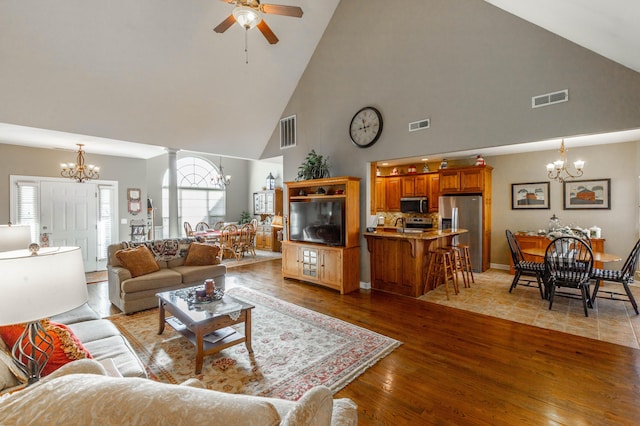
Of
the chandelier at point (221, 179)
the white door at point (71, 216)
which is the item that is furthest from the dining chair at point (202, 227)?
the white door at point (71, 216)

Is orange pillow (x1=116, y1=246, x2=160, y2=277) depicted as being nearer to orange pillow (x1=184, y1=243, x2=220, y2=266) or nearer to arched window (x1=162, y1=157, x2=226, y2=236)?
orange pillow (x1=184, y1=243, x2=220, y2=266)

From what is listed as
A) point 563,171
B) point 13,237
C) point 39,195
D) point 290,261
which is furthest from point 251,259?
point 563,171

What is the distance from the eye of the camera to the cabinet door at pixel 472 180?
246 inches

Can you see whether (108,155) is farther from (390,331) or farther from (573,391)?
(573,391)

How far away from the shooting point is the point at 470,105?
4.10m

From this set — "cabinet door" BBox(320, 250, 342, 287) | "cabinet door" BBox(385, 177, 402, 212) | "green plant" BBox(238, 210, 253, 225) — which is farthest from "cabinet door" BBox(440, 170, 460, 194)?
"green plant" BBox(238, 210, 253, 225)

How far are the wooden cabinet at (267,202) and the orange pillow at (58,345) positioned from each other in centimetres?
822

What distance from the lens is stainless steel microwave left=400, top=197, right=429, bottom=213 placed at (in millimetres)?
6965

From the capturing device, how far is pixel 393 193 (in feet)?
24.7

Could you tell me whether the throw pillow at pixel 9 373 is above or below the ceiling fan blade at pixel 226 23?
below

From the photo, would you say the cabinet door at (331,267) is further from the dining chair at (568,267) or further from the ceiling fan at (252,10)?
the ceiling fan at (252,10)

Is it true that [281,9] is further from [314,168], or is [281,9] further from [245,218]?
[245,218]

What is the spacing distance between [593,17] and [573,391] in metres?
3.11

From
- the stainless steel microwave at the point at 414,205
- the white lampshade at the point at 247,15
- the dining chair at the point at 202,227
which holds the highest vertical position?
the white lampshade at the point at 247,15
